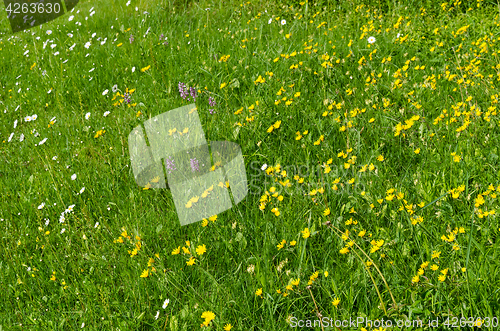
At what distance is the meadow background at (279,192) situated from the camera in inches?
62.2

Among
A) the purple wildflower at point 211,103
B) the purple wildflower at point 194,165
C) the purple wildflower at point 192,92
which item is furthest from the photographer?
the purple wildflower at point 192,92

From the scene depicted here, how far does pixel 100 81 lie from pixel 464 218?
134 inches

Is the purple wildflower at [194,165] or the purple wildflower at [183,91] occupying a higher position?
the purple wildflower at [183,91]

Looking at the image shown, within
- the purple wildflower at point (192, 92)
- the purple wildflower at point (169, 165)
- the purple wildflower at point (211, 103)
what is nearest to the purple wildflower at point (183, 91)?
the purple wildflower at point (192, 92)

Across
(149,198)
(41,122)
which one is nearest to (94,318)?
(149,198)

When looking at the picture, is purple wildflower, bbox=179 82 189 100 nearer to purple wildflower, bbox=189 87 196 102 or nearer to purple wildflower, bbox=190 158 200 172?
purple wildflower, bbox=189 87 196 102

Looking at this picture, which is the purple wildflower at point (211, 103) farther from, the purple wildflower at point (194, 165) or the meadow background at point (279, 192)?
the purple wildflower at point (194, 165)

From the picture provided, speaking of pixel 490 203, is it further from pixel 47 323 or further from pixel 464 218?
pixel 47 323

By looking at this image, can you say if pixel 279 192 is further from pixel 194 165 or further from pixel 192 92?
pixel 192 92

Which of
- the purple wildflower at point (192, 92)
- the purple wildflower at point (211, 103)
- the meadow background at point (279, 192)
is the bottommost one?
the meadow background at point (279, 192)

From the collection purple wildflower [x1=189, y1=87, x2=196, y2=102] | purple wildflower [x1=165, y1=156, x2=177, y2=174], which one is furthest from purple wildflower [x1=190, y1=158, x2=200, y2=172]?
purple wildflower [x1=189, y1=87, x2=196, y2=102]

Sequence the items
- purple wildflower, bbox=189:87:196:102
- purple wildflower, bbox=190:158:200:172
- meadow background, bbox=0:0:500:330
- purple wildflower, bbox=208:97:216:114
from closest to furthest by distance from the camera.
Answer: meadow background, bbox=0:0:500:330, purple wildflower, bbox=190:158:200:172, purple wildflower, bbox=208:97:216:114, purple wildflower, bbox=189:87:196:102

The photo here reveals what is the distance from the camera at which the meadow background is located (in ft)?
5.18

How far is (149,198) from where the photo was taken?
2.35 metres
